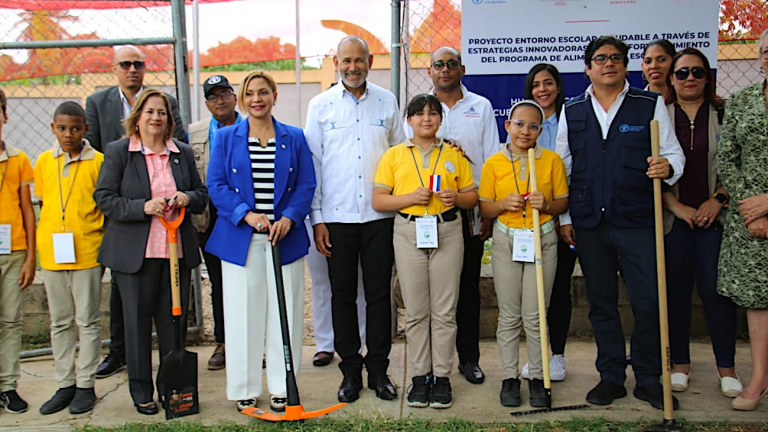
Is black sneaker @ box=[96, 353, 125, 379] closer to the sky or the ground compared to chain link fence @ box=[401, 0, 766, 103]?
closer to the ground

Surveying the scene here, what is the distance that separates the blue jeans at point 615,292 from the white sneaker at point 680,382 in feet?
0.98

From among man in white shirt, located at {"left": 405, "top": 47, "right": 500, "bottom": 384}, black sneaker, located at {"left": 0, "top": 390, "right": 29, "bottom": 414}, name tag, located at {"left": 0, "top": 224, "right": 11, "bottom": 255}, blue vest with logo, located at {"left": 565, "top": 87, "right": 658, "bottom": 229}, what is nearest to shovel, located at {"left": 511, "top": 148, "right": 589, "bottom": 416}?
blue vest with logo, located at {"left": 565, "top": 87, "right": 658, "bottom": 229}

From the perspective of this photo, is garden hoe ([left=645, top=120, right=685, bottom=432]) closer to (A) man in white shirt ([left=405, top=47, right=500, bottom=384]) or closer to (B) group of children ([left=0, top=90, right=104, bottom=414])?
(A) man in white shirt ([left=405, top=47, right=500, bottom=384])

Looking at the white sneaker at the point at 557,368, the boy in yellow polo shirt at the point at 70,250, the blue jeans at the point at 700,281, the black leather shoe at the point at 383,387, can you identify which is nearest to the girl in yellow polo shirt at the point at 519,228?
the white sneaker at the point at 557,368

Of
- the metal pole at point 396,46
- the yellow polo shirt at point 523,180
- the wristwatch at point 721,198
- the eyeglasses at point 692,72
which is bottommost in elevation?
the wristwatch at point 721,198

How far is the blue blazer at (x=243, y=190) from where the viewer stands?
394cm

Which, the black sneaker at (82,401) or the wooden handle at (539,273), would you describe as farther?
the black sneaker at (82,401)

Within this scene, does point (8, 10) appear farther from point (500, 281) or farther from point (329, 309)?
point (500, 281)

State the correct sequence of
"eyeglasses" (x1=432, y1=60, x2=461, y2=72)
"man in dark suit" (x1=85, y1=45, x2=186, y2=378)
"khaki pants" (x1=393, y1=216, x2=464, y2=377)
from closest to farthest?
"khaki pants" (x1=393, y1=216, x2=464, y2=377), "eyeglasses" (x1=432, y1=60, x2=461, y2=72), "man in dark suit" (x1=85, y1=45, x2=186, y2=378)

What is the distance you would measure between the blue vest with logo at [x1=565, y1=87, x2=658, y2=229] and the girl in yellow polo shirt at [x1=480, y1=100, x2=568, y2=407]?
154mm

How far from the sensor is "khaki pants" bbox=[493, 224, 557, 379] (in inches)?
162

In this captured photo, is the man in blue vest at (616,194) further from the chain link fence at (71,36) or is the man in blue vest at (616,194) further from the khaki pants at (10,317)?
the khaki pants at (10,317)

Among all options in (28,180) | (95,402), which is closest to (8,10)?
(28,180)

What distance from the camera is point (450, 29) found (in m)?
5.56
